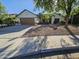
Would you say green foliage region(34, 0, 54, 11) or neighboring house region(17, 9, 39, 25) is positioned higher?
green foliage region(34, 0, 54, 11)

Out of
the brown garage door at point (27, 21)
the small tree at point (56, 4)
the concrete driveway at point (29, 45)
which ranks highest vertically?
the small tree at point (56, 4)

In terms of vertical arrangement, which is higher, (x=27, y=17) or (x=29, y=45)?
(x=27, y=17)

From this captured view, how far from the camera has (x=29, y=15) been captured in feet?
141

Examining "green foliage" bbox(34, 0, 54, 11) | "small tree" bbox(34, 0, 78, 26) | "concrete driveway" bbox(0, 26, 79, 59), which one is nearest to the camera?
"concrete driveway" bbox(0, 26, 79, 59)

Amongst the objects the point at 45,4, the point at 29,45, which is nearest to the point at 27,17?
the point at 45,4

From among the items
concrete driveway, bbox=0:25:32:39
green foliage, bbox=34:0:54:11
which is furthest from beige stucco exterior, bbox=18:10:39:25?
green foliage, bbox=34:0:54:11

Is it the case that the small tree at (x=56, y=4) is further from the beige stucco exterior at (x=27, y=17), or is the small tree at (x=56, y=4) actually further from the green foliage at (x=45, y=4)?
the beige stucco exterior at (x=27, y=17)

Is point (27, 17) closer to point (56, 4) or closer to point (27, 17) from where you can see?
point (27, 17)

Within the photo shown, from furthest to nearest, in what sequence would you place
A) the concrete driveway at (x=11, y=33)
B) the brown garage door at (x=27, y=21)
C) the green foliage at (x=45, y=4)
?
the brown garage door at (x=27, y=21), the green foliage at (x=45, y=4), the concrete driveway at (x=11, y=33)

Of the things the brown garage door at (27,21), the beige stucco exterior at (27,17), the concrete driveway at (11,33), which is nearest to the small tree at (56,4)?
the concrete driveway at (11,33)

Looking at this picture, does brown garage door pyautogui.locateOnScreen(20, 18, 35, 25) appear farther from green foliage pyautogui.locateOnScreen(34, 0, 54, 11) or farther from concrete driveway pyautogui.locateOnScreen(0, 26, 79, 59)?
concrete driveway pyautogui.locateOnScreen(0, 26, 79, 59)

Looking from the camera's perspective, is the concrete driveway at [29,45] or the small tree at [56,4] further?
the small tree at [56,4]

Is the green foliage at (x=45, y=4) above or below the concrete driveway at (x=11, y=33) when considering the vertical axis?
above

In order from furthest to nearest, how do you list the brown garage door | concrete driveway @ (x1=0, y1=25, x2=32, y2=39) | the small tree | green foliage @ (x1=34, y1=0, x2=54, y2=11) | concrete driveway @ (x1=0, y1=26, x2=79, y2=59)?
the brown garage door
the small tree
green foliage @ (x1=34, y1=0, x2=54, y2=11)
concrete driveway @ (x1=0, y1=25, x2=32, y2=39)
concrete driveway @ (x1=0, y1=26, x2=79, y2=59)
